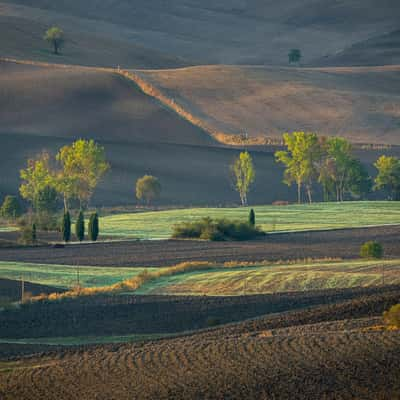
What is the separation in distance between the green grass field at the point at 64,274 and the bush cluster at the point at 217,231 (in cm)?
1664

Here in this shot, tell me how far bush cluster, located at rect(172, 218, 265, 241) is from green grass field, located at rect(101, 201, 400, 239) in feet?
6.35

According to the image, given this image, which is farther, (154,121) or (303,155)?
(154,121)

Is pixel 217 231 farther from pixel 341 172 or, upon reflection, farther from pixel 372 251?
pixel 341 172

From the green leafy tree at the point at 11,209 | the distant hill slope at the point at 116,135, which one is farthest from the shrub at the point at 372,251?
the distant hill slope at the point at 116,135

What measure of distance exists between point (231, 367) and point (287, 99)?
117608mm

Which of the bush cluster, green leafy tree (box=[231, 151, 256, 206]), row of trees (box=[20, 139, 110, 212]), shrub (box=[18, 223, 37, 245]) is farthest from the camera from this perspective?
green leafy tree (box=[231, 151, 256, 206])

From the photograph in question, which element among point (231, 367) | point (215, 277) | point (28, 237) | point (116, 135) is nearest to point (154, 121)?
point (116, 135)

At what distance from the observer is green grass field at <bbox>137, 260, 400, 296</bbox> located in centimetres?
4072

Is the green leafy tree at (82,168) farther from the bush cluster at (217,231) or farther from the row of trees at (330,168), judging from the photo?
the bush cluster at (217,231)

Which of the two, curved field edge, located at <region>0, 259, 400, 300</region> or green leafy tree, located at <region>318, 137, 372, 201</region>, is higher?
green leafy tree, located at <region>318, 137, 372, 201</region>

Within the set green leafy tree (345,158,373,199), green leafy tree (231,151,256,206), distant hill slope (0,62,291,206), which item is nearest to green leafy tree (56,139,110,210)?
distant hill slope (0,62,291,206)

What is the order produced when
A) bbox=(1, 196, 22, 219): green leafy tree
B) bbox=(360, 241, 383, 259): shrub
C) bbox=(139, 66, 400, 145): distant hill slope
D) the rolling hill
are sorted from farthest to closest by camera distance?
1. bbox=(139, 66, 400, 145): distant hill slope
2. the rolling hill
3. bbox=(1, 196, 22, 219): green leafy tree
4. bbox=(360, 241, 383, 259): shrub

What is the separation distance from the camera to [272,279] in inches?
1656

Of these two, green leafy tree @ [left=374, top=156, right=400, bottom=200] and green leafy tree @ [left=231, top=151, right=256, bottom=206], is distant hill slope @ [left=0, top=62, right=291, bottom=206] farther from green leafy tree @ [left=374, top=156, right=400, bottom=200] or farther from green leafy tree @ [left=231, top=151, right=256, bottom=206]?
green leafy tree @ [left=374, top=156, right=400, bottom=200]
